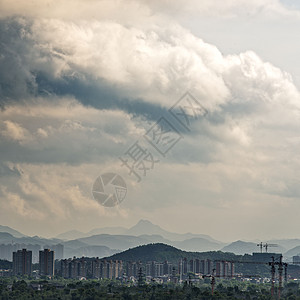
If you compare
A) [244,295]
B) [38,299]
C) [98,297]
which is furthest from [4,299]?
[244,295]

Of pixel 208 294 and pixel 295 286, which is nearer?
pixel 208 294

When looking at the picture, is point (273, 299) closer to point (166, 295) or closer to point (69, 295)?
point (166, 295)

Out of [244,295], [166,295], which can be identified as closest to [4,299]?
[166,295]

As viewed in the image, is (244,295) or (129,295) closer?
(129,295)

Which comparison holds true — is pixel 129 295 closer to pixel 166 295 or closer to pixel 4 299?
pixel 166 295

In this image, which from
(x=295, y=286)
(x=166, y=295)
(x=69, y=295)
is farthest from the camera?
(x=295, y=286)

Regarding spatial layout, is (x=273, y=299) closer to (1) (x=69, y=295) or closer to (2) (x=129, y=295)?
(2) (x=129, y=295)

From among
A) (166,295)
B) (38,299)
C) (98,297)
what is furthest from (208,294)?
(38,299)

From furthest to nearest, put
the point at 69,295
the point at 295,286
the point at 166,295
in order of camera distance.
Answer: the point at 295,286, the point at 69,295, the point at 166,295
